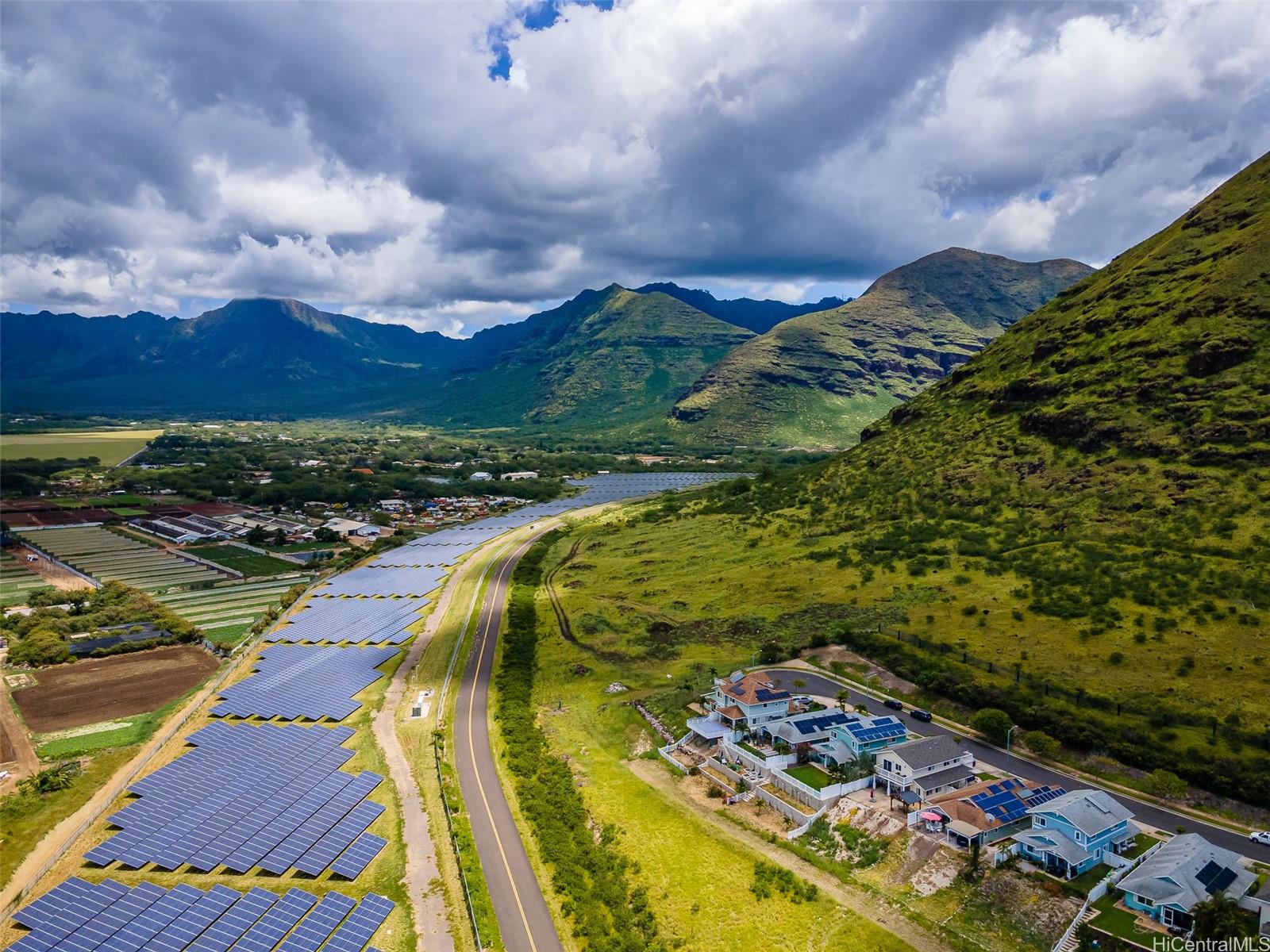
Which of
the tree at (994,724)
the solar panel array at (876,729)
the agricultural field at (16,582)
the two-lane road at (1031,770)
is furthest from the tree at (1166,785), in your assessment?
the agricultural field at (16,582)

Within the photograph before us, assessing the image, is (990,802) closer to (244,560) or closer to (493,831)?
(493,831)

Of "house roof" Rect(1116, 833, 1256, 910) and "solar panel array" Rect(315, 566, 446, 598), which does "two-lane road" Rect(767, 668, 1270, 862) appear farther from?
"solar panel array" Rect(315, 566, 446, 598)

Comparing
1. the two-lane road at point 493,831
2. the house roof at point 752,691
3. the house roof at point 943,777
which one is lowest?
the two-lane road at point 493,831

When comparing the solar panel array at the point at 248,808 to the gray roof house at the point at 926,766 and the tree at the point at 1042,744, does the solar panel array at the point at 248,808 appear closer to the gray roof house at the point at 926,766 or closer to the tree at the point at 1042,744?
the gray roof house at the point at 926,766

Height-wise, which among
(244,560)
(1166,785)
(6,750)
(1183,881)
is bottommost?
(6,750)

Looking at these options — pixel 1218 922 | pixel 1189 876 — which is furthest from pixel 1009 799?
pixel 1218 922

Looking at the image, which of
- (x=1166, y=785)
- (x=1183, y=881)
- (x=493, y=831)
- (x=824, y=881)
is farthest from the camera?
(x=493, y=831)

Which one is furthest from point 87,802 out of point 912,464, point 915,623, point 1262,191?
point 1262,191
